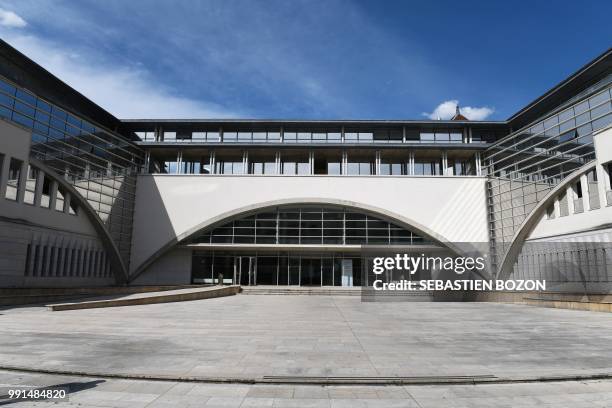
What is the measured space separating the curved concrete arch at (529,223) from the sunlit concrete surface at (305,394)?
2146 centimetres

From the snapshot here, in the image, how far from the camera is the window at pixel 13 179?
22.9m

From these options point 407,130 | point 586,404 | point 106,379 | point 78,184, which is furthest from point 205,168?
point 586,404

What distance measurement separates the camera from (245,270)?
3744cm

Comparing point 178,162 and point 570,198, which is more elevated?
point 178,162

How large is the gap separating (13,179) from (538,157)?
3224 cm

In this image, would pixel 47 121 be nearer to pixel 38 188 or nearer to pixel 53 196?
pixel 38 188

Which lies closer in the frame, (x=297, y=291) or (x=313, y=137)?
(x=297, y=291)

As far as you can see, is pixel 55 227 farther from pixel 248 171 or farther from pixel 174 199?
pixel 248 171

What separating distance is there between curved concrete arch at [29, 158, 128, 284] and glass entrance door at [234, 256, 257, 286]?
909 cm

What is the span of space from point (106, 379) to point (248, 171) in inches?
1244

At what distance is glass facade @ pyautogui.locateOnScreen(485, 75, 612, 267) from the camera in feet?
80.4

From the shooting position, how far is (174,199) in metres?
36.7

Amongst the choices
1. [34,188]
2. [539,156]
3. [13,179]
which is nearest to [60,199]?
[34,188]

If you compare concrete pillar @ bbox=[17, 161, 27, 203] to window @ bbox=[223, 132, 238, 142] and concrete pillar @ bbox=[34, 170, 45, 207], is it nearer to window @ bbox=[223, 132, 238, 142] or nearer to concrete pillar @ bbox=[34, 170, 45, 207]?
concrete pillar @ bbox=[34, 170, 45, 207]
